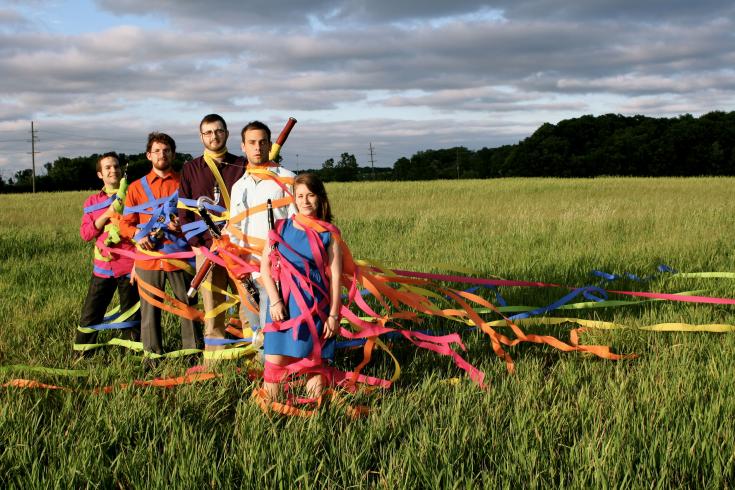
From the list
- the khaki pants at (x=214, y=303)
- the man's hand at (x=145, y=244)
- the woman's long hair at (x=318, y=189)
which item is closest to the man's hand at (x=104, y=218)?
the man's hand at (x=145, y=244)

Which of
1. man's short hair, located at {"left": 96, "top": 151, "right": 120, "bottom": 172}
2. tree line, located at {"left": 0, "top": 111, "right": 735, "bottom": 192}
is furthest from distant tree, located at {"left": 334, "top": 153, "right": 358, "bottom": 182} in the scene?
man's short hair, located at {"left": 96, "top": 151, "right": 120, "bottom": 172}

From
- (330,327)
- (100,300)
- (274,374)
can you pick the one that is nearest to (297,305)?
(330,327)

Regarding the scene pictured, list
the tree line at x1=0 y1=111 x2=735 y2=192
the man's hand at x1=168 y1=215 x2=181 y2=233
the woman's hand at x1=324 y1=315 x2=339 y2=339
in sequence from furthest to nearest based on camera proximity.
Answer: the tree line at x1=0 y1=111 x2=735 y2=192, the man's hand at x1=168 y1=215 x2=181 y2=233, the woman's hand at x1=324 y1=315 x2=339 y2=339

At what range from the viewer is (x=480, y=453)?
125 inches

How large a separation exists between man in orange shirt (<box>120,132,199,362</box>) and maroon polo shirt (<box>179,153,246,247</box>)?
13cm

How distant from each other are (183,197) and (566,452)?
11.0ft

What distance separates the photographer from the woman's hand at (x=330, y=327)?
3678 mm

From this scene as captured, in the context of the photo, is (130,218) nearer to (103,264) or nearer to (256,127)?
(103,264)

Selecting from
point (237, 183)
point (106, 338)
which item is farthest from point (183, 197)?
point (106, 338)

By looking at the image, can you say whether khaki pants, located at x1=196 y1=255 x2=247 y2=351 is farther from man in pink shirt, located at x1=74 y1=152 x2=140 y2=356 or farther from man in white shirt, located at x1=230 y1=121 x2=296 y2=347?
man in pink shirt, located at x1=74 y1=152 x2=140 y2=356

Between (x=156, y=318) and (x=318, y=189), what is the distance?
2161mm

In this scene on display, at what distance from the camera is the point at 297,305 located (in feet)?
12.2

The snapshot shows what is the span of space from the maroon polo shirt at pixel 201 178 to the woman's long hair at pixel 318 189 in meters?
1.27

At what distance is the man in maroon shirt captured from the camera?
479 centimetres
